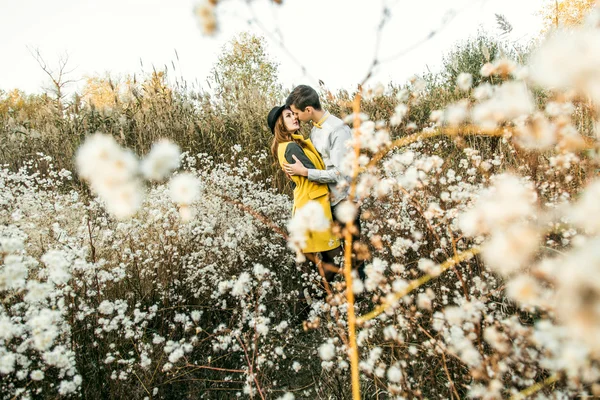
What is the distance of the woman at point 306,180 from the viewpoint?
130 inches

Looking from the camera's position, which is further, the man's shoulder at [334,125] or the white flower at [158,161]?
the man's shoulder at [334,125]

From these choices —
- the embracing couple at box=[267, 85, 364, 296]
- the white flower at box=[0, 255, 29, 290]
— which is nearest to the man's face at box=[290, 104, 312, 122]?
the embracing couple at box=[267, 85, 364, 296]

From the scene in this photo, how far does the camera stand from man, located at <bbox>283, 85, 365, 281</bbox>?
3.23m

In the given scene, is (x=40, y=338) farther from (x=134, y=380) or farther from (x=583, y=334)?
(x=583, y=334)

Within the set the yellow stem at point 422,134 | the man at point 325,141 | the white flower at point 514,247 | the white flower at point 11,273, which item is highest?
the man at point 325,141

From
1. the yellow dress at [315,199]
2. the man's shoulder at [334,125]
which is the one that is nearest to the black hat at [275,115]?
the yellow dress at [315,199]

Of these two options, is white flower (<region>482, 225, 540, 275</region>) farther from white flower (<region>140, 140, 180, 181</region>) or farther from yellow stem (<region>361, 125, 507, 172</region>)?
white flower (<region>140, 140, 180, 181</region>)

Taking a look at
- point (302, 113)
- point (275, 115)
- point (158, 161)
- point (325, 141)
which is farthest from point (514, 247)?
point (275, 115)

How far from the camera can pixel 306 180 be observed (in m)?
3.32

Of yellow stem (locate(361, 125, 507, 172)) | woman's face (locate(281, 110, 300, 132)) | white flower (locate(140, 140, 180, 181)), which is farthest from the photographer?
woman's face (locate(281, 110, 300, 132))

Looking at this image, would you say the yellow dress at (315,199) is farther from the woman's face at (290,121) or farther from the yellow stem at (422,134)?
the yellow stem at (422,134)

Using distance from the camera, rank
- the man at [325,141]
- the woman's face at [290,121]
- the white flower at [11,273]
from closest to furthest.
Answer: the white flower at [11,273]
the man at [325,141]
the woman's face at [290,121]

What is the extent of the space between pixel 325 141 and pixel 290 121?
0.39 m

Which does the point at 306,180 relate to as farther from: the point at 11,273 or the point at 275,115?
the point at 11,273
